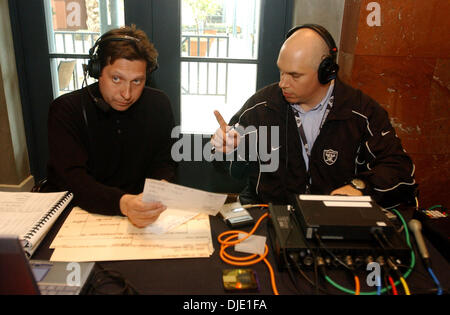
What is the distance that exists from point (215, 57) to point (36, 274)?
6.60 feet

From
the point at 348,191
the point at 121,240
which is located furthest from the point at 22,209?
the point at 348,191

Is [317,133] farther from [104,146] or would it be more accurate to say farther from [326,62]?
[104,146]

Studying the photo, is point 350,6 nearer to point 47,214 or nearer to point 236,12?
point 236,12

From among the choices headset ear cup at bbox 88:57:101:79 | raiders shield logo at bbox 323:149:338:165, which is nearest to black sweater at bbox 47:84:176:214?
headset ear cup at bbox 88:57:101:79

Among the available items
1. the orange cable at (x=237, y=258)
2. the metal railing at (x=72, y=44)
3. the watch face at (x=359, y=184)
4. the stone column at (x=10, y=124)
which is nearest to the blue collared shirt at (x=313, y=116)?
the watch face at (x=359, y=184)

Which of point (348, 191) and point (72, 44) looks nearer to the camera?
point (348, 191)

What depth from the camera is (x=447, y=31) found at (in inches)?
77.5

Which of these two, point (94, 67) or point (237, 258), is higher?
point (94, 67)

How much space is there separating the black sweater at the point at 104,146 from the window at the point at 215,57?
0.93 meters

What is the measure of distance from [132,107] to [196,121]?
1182 mm

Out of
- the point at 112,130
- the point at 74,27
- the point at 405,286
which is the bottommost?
the point at 405,286

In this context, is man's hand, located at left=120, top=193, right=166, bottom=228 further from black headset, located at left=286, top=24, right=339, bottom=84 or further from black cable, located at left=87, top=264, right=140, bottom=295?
black headset, located at left=286, top=24, right=339, bottom=84

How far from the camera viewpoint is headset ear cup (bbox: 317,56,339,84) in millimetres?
1433

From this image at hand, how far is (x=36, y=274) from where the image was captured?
79cm
